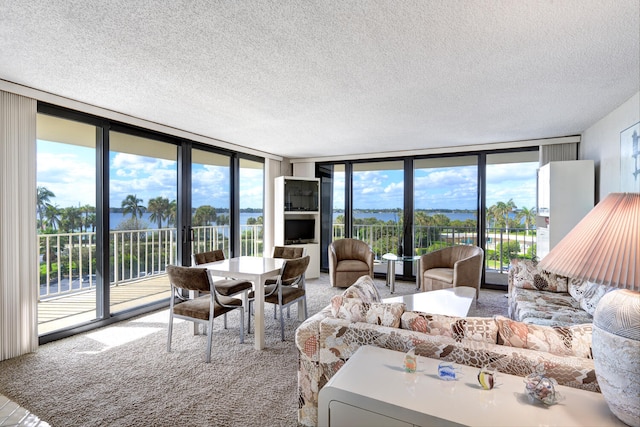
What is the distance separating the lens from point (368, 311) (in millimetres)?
1847

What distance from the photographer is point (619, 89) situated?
2855mm

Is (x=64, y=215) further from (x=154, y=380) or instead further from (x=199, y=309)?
(x=154, y=380)

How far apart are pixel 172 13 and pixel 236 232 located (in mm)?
4001

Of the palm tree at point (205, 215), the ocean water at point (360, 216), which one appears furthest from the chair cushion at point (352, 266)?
the palm tree at point (205, 215)

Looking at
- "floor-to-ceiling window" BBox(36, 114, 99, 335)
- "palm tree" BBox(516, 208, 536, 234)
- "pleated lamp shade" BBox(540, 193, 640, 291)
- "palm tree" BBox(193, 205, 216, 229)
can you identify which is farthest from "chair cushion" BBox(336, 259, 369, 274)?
"pleated lamp shade" BBox(540, 193, 640, 291)

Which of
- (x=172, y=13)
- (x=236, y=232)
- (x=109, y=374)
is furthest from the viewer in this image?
(x=236, y=232)

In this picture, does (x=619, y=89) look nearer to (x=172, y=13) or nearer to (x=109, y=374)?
(x=172, y=13)

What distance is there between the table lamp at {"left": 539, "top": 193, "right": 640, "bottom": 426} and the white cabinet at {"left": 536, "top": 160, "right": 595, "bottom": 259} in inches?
132

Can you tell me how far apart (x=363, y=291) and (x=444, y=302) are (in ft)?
4.29

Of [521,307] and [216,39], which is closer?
[216,39]

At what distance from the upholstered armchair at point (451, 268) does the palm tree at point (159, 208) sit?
13.8ft

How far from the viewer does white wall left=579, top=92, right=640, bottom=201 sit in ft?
10.1

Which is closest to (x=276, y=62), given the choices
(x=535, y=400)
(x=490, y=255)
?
(x=535, y=400)

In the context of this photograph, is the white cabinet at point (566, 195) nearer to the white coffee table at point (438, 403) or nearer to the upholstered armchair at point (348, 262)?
the upholstered armchair at point (348, 262)
